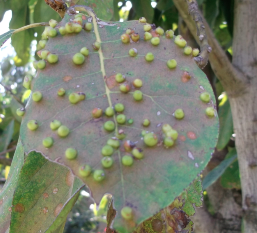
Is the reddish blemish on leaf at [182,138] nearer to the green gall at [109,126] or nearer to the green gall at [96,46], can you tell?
the green gall at [109,126]

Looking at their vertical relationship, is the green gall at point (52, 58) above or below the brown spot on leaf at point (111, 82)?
above

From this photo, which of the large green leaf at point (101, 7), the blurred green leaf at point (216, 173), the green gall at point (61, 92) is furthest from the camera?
the blurred green leaf at point (216, 173)

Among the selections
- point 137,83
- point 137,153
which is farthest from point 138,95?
point 137,153

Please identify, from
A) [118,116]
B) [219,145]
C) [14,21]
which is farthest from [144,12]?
[118,116]

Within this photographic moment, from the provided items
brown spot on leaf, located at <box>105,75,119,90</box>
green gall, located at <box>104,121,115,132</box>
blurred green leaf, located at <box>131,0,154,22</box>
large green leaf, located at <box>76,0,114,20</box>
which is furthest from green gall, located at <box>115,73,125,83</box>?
blurred green leaf, located at <box>131,0,154,22</box>

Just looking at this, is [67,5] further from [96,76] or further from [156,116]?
[156,116]

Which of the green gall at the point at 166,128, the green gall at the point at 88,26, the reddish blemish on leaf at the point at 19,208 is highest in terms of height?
the green gall at the point at 88,26

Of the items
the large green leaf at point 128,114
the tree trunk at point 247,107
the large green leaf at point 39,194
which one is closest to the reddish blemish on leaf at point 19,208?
the large green leaf at point 39,194
